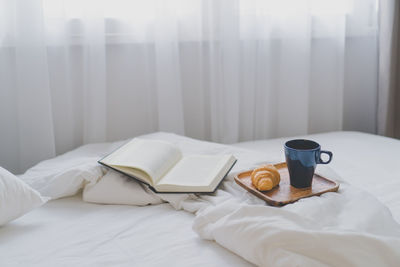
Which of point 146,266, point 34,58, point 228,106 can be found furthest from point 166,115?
point 146,266

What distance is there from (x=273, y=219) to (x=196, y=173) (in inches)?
13.8

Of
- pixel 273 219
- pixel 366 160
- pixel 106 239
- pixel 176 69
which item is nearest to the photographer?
pixel 273 219

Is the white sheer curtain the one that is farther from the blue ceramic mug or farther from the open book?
the blue ceramic mug

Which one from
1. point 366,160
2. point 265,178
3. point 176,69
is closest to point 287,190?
point 265,178

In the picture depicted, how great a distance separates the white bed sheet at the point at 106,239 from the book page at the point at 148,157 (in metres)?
0.09

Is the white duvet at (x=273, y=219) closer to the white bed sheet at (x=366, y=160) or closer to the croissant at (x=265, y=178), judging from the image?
the croissant at (x=265, y=178)

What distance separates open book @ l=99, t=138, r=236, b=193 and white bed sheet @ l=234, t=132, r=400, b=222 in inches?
7.4

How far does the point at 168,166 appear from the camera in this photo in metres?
1.09

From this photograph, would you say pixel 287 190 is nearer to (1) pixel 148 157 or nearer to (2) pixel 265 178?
(2) pixel 265 178

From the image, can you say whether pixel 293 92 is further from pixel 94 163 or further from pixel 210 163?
pixel 94 163

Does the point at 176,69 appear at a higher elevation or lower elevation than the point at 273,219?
higher

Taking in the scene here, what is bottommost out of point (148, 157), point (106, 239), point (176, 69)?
point (106, 239)

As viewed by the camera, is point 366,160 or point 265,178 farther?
point 366,160

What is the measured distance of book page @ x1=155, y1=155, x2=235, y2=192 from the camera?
98 cm
